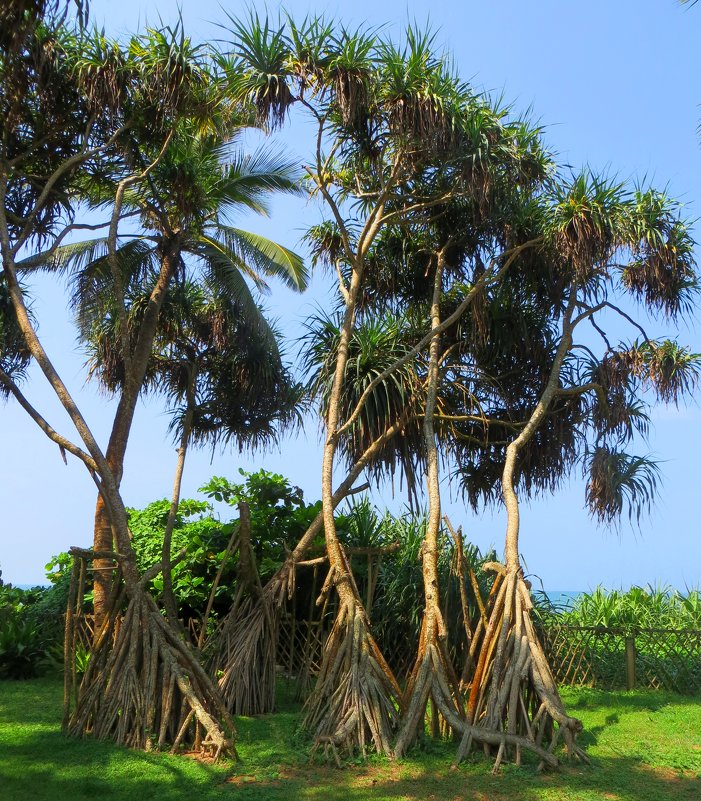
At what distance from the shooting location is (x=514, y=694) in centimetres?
616

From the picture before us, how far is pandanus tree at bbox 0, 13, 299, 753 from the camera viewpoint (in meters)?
6.31

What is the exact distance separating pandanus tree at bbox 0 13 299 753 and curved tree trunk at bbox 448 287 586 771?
191 centimetres

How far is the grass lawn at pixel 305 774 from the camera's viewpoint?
525 centimetres

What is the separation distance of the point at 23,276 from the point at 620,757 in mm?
7891

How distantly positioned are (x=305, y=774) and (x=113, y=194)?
687cm

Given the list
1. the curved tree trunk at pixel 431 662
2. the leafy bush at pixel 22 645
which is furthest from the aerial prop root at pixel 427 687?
the leafy bush at pixel 22 645

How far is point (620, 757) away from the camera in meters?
6.26

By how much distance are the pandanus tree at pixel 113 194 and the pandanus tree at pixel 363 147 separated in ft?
2.33

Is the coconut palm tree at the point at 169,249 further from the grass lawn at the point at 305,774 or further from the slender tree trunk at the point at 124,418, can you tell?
the grass lawn at the point at 305,774

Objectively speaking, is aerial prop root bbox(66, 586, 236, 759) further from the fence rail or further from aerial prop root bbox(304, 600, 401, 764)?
the fence rail

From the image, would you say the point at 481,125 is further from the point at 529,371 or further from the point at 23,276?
the point at 23,276

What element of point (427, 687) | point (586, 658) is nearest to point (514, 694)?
point (427, 687)

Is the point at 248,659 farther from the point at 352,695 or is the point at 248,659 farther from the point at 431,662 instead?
the point at 431,662

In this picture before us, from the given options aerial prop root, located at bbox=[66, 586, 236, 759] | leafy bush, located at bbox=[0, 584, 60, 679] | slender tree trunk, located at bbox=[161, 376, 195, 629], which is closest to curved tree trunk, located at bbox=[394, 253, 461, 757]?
aerial prop root, located at bbox=[66, 586, 236, 759]
